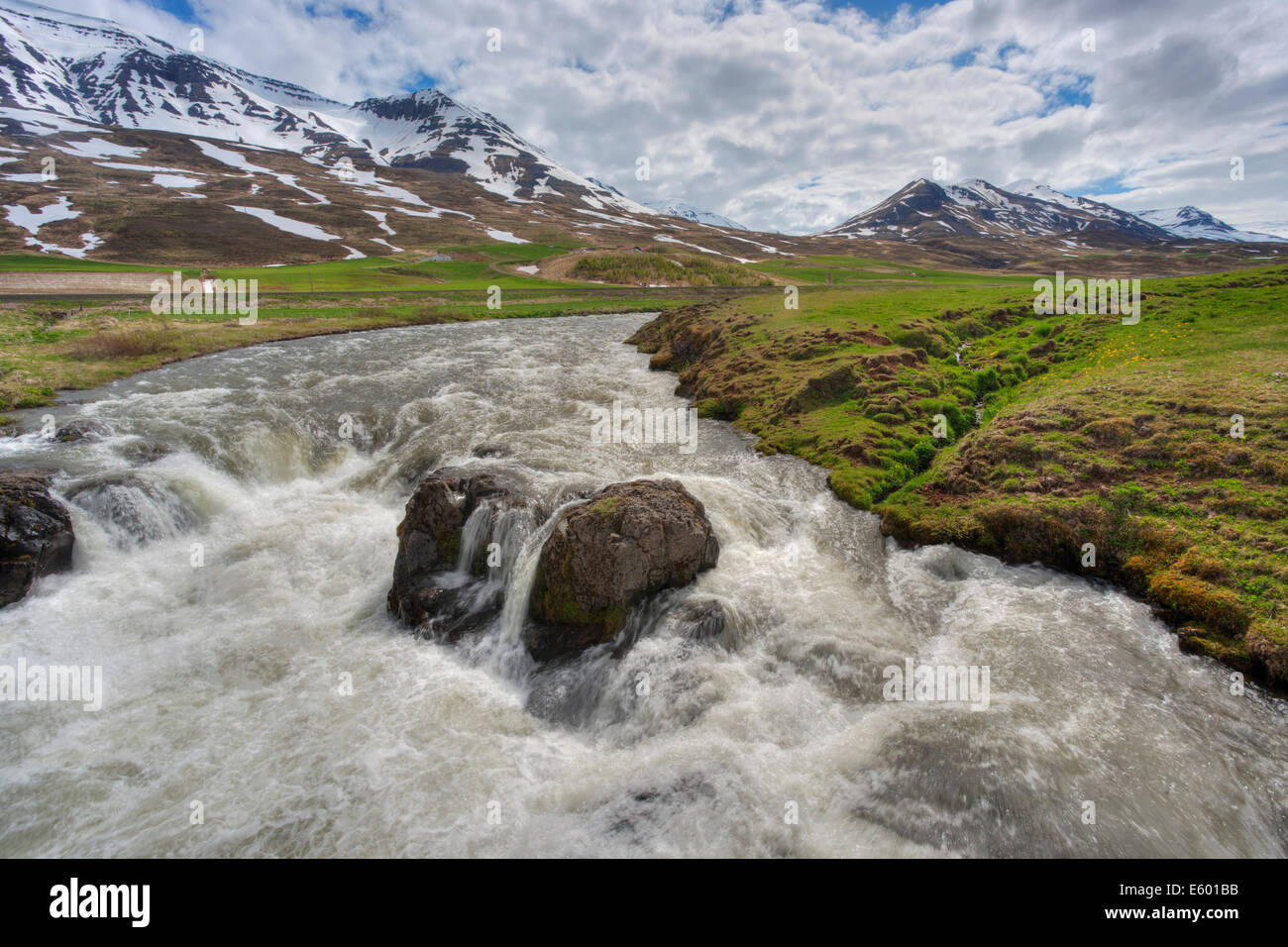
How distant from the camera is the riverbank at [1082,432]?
12953 millimetres

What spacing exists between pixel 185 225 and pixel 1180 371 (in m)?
132

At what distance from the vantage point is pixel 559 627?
523 inches

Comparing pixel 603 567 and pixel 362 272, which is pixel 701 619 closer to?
pixel 603 567

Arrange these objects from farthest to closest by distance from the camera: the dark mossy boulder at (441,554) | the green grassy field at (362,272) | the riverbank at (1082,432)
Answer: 1. the green grassy field at (362,272)
2. the dark mossy boulder at (441,554)
3. the riverbank at (1082,432)

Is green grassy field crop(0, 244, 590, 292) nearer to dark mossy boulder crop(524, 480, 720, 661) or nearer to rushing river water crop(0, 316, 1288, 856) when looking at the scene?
rushing river water crop(0, 316, 1288, 856)

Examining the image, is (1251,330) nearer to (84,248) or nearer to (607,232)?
(84,248)

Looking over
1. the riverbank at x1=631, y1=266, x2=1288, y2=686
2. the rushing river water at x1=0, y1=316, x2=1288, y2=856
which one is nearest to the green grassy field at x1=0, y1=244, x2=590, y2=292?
the riverbank at x1=631, y1=266, x2=1288, y2=686

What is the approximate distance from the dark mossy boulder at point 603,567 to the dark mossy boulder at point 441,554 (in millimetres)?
2201

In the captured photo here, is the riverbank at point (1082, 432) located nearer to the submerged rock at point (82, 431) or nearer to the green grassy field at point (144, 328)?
the submerged rock at point (82, 431)

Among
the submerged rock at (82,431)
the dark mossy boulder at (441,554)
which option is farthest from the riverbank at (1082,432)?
the submerged rock at (82,431)

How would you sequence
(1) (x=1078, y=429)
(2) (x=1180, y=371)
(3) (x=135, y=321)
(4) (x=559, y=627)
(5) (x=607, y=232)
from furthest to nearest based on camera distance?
(5) (x=607, y=232)
(3) (x=135, y=321)
(2) (x=1180, y=371)
(1) (x=1078, y=429)
(4) (x=559, y=627)
